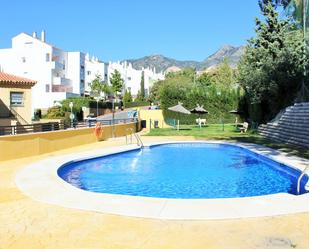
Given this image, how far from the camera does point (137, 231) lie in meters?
6.00

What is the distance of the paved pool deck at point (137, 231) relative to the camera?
5.44 meters

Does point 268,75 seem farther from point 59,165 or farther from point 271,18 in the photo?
point 59,165

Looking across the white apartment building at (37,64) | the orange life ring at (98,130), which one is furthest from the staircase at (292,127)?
the white apartment building at (37,64)

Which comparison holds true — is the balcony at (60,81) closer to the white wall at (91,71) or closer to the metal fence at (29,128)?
the white wall at (91,71)

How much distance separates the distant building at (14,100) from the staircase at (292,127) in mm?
16285

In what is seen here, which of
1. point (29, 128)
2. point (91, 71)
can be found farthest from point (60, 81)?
point (29, 128)

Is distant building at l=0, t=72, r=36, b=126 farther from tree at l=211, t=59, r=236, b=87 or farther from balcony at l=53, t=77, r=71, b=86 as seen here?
tree at l=211, t=59, r=236, b=87

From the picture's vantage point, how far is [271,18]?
99.8 ft

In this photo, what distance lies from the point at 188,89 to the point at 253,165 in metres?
25.8

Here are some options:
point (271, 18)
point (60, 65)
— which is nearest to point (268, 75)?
point (271, 18)

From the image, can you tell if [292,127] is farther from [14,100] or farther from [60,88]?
[60,88]

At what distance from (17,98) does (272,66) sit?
17920mm

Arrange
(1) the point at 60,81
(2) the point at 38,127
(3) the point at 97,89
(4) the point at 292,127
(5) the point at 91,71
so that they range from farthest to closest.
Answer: (5) the point at 91,71 < (3) the point at 97,89 < (1) the point at 60,81 < (4) the point at 292,127 < (2) the point at 38,127

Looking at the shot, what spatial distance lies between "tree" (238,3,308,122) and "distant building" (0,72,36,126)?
1670cm
